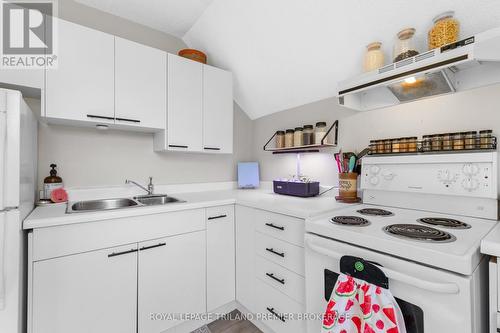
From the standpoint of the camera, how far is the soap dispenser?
1.55 meters

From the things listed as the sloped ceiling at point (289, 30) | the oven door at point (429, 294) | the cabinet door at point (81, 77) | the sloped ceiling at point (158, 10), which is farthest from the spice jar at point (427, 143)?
the cabinet door at point (81, 77)

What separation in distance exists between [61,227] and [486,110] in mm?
2297

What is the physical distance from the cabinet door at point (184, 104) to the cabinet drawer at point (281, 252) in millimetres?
984

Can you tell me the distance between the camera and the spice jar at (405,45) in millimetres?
1202

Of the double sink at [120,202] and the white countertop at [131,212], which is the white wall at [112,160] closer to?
the double sink at [120,202]

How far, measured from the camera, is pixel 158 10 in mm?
1894

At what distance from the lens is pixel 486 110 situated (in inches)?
46.1

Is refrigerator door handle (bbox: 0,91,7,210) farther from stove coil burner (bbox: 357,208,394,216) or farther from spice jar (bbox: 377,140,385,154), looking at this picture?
spice jar (bbox: 377,140,385,154)

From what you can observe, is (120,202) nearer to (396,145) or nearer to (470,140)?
(396,145)

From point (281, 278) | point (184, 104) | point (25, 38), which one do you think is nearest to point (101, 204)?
point (184, 104)

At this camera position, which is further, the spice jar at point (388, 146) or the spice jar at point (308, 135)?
the spice jar at point (308, 135)

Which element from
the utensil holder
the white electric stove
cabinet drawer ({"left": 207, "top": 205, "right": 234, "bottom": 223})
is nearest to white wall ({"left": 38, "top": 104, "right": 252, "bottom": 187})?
cabinet drawer ({"left": 207, "top": 205, "right": 234, "bottom": 223})

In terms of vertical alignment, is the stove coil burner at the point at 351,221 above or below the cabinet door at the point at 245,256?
above

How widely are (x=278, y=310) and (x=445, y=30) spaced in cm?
181
